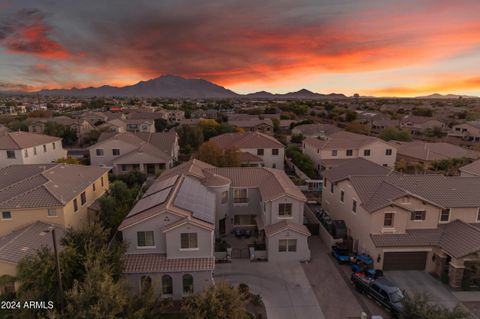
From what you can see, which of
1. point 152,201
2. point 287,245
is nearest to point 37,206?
point 152,201

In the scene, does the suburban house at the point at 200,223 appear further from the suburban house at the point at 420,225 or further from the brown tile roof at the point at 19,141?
the brown tile roof at the point at 19,141

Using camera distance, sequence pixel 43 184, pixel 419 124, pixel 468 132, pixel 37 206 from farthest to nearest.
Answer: pixel 419 124, pixel 468 132, pixel 43 184, pixel 37 206

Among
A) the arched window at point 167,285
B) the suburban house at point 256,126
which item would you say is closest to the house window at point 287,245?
the arched window at point 167,285

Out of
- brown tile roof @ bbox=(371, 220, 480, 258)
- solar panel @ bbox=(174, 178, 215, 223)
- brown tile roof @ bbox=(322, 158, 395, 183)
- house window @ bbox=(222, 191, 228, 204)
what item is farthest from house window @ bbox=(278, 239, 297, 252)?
Answer: brown tile roof @ bbox=(322, 158, 395, 183)

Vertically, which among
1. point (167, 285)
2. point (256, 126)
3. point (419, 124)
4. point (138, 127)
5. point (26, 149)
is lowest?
point (167, 285)

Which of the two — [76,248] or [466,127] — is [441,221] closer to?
[76,248]

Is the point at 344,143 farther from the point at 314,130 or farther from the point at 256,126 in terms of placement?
the point at 256,126

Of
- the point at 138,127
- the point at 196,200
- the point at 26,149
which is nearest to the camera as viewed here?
the point at 196,200

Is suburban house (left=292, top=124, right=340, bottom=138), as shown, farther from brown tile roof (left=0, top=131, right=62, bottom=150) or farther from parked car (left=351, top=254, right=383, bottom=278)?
brown tile roof (left=0, top=131, right=62, bottom=150)
